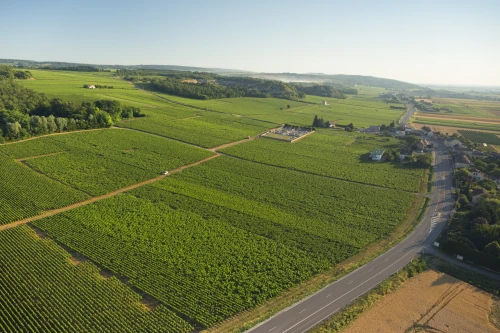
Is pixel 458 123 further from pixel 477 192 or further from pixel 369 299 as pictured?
pixel 369 299

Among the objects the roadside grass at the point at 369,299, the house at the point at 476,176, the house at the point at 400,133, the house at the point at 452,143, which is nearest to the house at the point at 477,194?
the house at the point at 476,176

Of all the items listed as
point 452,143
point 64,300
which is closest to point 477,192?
point 452,143

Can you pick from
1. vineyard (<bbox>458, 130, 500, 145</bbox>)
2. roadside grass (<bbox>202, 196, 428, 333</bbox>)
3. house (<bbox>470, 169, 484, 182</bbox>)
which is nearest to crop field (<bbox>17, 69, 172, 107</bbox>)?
roadside grass (<bbox>202, 196, 428, 333</bbox>)

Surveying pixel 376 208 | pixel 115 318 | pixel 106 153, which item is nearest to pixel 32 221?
pixel 115 318

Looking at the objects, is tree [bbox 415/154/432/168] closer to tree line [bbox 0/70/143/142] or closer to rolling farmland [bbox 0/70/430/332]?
rolling farmland [bbox 0/70/430/332]

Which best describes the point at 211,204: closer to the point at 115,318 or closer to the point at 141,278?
the point at 141,278
